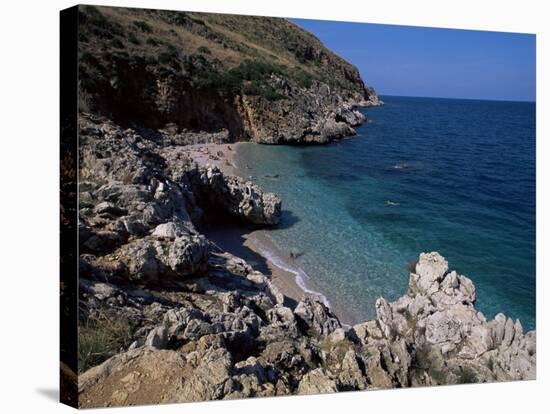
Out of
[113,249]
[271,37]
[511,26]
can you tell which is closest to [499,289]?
[511,26]

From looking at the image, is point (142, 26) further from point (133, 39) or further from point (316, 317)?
point (316, 317)

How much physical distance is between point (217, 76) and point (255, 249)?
2.36 meters

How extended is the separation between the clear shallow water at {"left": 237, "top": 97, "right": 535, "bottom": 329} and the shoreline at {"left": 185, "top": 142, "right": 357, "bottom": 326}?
14 centimetres

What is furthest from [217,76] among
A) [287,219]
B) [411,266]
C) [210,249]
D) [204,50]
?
[411,266]

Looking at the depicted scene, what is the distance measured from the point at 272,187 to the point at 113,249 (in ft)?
7.98

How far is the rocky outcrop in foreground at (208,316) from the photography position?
305 inches

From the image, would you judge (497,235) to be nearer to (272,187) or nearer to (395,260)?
(395,260)

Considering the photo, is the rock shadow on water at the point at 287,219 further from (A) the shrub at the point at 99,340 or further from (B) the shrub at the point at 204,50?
(A) the shrub at the point at 99,340

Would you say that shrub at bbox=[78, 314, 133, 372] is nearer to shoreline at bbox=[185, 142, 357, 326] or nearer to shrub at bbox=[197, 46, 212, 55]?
shoreline at bbox=[185, 142, 357, 326]

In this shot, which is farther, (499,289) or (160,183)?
(499,289)

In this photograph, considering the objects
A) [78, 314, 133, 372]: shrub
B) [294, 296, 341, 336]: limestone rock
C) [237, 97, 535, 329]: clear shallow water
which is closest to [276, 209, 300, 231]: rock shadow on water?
[237, 97, 535, 329]: clear shallow water

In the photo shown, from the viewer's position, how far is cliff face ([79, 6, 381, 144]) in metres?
8.23

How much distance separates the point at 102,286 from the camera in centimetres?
790

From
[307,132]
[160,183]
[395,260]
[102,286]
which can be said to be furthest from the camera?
[307,132]
